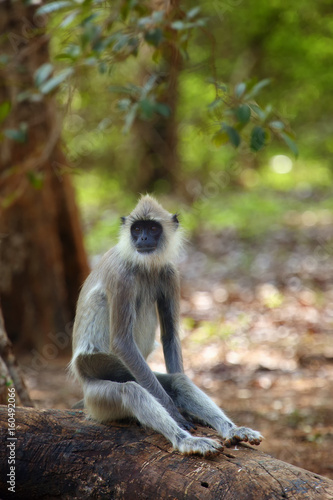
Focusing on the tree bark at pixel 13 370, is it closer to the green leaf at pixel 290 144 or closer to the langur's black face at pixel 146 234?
the langur's black face at pixel 146 234

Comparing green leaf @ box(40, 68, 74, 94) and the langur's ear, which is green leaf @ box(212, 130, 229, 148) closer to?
the langur's ear

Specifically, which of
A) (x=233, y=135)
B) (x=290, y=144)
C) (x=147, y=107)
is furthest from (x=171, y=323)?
(x=147, y=107)

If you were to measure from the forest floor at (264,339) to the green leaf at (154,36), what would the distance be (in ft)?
11.1

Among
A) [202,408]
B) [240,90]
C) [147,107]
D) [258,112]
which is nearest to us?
[202,408]

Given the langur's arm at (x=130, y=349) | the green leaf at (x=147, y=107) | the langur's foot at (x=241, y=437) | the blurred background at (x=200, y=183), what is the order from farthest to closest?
the blurred background at (x=200, y=183), the green leaf at (x=147, y=107), the langur's arm at (x=130, y=349), the langur's foot at (x=241, y=437)

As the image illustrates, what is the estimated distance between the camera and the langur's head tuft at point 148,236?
3896 mm

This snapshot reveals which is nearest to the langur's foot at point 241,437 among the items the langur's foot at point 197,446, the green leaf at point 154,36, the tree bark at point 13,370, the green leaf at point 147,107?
the langur's foot at point 197,446

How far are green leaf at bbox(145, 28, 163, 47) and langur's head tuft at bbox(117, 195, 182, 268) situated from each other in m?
1.20

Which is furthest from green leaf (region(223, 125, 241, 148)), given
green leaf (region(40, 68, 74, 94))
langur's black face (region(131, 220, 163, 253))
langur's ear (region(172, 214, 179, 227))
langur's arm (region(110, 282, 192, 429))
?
green leaf (region(40, 68, 74, 94))

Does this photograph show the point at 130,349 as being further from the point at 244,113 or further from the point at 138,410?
the point at 244,113

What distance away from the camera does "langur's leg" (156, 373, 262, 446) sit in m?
3.28

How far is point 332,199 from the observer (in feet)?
44.4

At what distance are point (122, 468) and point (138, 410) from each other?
32 centimetres

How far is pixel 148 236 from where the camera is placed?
3945 mm
